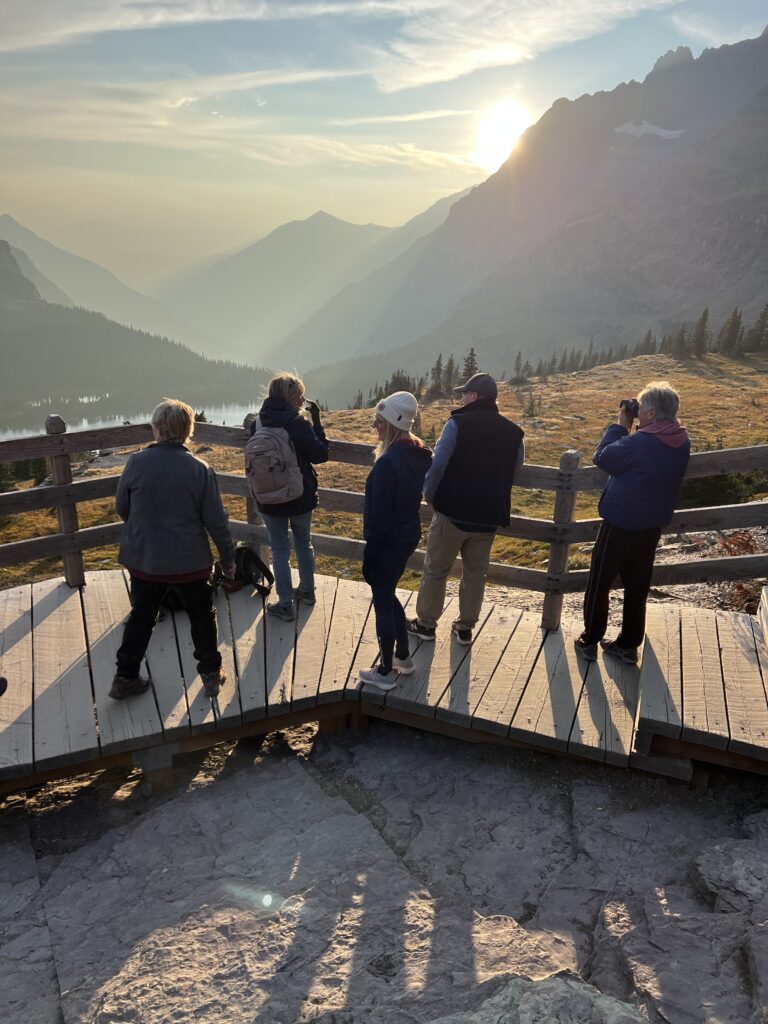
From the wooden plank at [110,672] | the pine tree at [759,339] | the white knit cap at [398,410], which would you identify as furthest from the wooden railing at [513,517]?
the pine tree at [759,339]

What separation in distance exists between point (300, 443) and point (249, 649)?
2.02 metres

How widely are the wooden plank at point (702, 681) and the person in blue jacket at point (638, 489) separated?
0.60 metres

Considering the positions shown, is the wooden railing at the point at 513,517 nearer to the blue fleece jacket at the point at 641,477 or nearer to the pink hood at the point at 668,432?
the blue fleece jacket at the point at 641,477

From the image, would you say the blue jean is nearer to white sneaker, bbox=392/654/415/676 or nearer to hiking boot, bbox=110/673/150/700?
white sneaker, bbox=392/654/415/676

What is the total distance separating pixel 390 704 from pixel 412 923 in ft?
6.40

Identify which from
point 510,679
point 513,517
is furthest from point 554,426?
point 510,679

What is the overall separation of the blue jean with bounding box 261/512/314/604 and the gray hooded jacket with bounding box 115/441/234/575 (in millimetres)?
1471

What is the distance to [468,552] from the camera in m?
6.33

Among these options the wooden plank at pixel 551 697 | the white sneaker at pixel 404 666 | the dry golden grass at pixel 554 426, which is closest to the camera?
the wooden plank at pixel 551 697

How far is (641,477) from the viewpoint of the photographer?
5645 mm

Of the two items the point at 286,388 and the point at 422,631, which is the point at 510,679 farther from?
the point at 286,388

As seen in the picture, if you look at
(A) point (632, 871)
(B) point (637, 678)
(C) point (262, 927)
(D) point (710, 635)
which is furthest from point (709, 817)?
(C) point (262, 927)

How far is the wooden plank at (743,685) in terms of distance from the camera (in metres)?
5.00

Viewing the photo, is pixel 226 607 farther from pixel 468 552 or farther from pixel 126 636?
pixel 468 552
